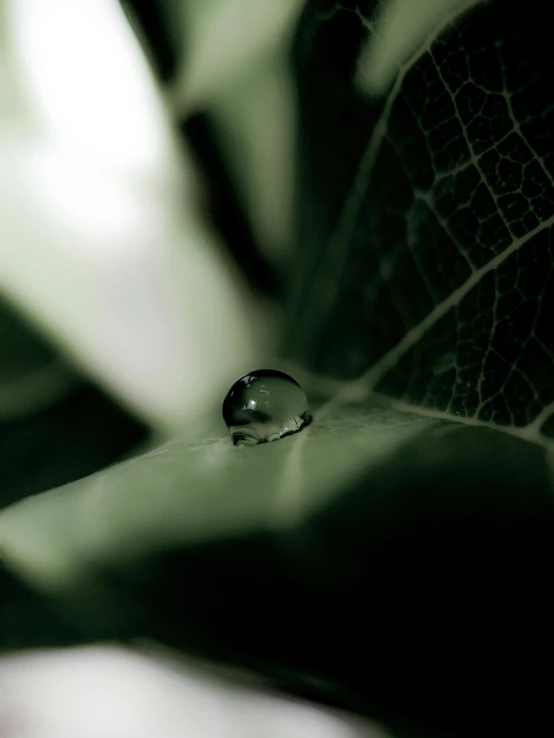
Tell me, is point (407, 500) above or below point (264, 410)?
below

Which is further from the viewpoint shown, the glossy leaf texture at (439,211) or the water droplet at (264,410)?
the water droplet at (264,410)

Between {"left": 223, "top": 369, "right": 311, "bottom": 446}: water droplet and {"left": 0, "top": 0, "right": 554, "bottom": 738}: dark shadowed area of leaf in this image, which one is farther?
{"left": 223, "top": 369, "right": 311, "bottom": 446}: water droplet

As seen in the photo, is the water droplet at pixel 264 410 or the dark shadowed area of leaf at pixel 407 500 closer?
the dark shadowed area of leaf at pixel 407 500
